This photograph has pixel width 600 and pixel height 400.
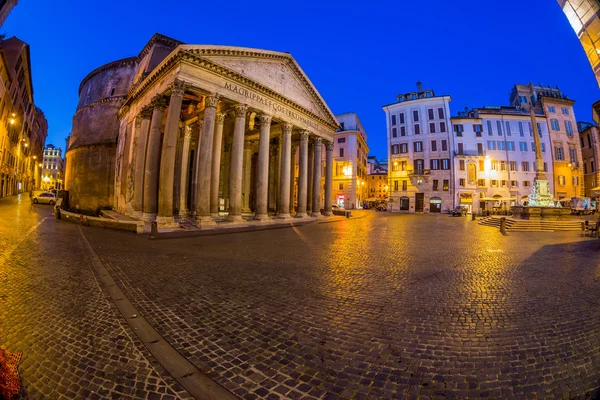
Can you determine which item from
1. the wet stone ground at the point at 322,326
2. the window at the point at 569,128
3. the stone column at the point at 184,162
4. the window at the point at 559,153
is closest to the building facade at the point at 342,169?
the stone column at the point at 184,162

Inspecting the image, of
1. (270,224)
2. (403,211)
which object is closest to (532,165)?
(403,211)

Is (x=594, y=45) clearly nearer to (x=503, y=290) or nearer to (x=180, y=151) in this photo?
(x=503, y=290)

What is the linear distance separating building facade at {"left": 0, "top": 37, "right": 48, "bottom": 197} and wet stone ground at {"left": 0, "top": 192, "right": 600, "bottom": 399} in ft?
102

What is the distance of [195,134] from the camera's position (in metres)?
21.5

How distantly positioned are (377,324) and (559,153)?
180 feet

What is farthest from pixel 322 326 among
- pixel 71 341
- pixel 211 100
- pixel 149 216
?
pixel 211 100

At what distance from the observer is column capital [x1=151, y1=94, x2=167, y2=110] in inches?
615

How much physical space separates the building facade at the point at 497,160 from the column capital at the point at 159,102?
41.5 metres

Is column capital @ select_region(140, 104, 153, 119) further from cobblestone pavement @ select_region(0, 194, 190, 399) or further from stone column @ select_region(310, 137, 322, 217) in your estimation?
cobblestone pavement @ select_region(0, 194, 190, 399)

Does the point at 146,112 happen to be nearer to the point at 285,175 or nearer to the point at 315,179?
the point at 285,175

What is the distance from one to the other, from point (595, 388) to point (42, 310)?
6695 millimetres

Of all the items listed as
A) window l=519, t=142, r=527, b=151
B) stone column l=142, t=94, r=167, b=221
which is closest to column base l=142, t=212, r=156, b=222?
stone column l=142, t=94, r=167, b=221

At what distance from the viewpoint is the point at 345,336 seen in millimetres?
3047

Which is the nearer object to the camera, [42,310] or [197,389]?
[197,389]
